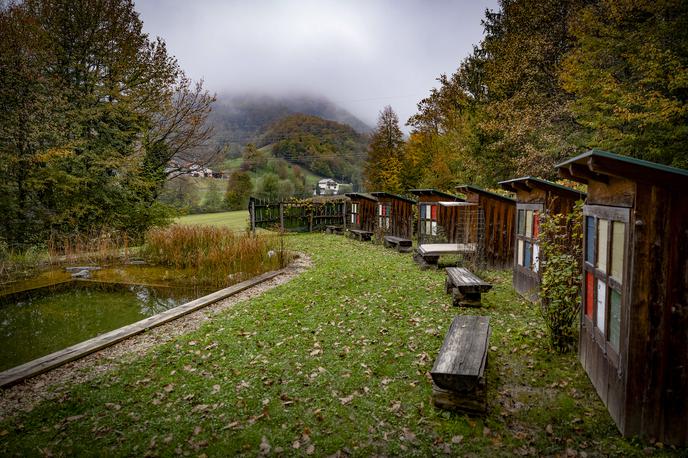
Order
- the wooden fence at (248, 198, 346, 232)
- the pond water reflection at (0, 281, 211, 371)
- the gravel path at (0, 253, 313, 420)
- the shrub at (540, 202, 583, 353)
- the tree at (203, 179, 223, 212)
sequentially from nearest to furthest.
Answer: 1. the gravel path at (0, 253, 313, 420)
2. the shrub at (540, 202, 583, 353)
3. the pond water reflection at (0, 281, 211, 371)
4. the wooden fence at (248, 198, 346, 232)
5. the tree at (203, 179, 223, 212)

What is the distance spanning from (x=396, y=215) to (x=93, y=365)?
555 inches

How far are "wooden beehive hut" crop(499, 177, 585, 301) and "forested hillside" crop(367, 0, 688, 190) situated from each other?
291 inches

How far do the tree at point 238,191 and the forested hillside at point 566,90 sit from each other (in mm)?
22975

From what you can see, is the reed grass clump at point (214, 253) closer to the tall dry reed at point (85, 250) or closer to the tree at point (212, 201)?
the tall dry reed at point (85, 250)

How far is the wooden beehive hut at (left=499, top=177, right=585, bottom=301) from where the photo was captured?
6.43 meters

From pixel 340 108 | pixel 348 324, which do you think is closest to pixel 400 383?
pixel 348 324

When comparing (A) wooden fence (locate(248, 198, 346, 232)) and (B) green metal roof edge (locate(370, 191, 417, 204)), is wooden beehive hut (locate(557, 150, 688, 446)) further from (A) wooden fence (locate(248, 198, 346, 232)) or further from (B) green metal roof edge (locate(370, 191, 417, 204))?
(A) wooden fence (locate(248, 198, 346, 232))

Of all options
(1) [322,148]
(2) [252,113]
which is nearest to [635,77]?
(1) [322,148]

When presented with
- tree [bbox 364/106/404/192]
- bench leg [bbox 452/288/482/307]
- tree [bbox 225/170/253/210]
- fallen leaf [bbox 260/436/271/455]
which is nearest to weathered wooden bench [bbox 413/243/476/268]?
bench leg [bbox 452/288/482/307]

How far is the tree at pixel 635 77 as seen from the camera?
11727 mm

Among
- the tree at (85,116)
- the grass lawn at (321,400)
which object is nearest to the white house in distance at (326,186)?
the tree at (85,116)

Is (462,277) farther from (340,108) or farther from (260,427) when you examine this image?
(340,108)

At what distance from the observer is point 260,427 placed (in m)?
3.39

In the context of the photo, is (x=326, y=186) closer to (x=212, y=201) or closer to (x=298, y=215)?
(x=212, y=201)
